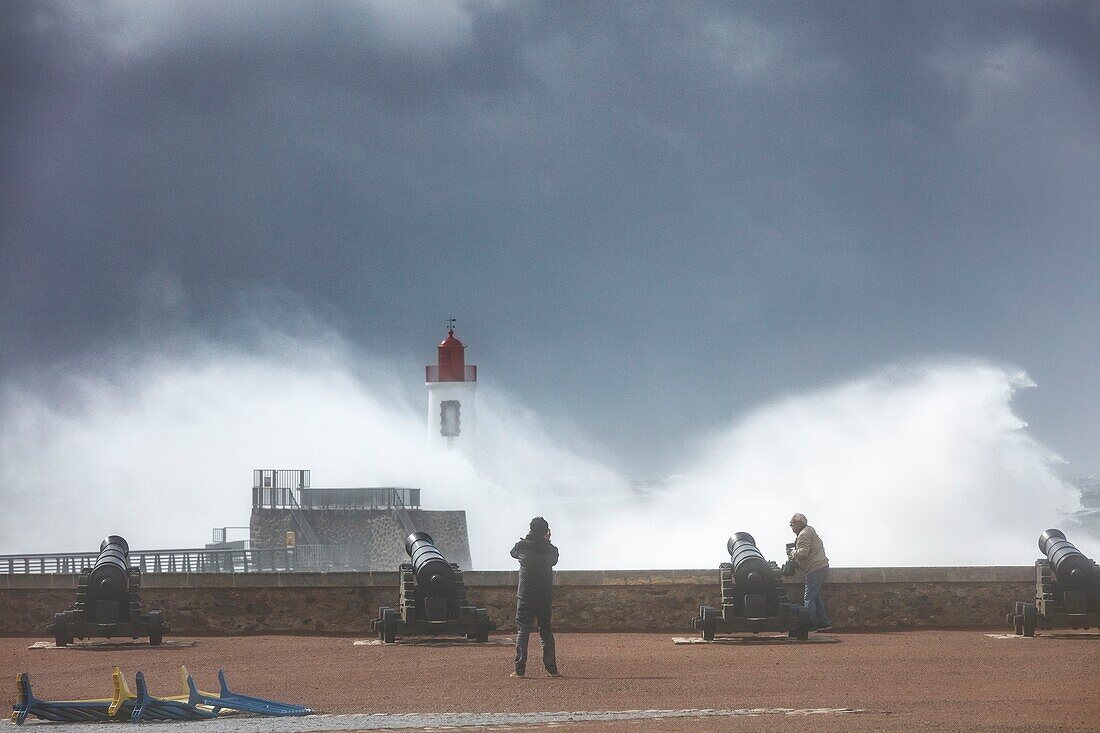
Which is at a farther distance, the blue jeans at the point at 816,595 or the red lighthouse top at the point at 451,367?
the red lighthouse top at the point at 451,367

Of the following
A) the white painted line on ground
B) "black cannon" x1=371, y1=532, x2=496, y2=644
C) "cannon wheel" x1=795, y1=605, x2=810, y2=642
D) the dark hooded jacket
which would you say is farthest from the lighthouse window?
the white painted line on ground

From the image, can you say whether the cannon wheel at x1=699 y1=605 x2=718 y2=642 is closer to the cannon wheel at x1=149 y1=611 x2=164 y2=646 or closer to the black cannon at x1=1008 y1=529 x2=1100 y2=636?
the black cannon at x1=1008 y1=529 x2=1100 y2=636

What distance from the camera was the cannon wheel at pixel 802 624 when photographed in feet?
42.5

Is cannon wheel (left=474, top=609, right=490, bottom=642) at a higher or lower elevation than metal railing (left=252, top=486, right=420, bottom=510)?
lower

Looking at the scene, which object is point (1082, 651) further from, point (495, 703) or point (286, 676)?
point (286, 676)

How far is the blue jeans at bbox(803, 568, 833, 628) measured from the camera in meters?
13.5

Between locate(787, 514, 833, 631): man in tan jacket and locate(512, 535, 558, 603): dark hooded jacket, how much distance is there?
3.88 meters

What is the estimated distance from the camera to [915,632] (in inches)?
549

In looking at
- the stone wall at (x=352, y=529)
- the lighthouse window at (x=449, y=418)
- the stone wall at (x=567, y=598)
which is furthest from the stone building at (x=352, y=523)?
the stone wall at (x=567, y=598)

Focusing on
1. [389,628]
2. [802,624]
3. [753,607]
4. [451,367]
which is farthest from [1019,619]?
[451,367]

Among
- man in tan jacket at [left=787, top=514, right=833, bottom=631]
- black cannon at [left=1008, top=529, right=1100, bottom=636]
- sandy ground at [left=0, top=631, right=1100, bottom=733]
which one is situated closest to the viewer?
sandy ground at [left=0, top=631, right=1100, bottom=733]

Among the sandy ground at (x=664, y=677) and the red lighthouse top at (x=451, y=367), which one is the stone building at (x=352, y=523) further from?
the sandy ground at (x=664, y=677)

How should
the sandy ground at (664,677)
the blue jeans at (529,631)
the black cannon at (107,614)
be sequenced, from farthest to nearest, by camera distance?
the black cannon at (107,614) → the blue jeans at (529,631) → the sandy ground at (664,677)

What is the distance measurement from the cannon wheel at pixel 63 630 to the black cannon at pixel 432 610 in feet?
10.7
